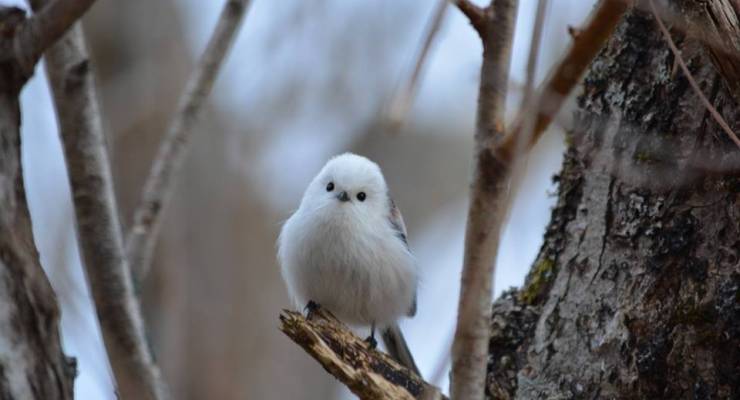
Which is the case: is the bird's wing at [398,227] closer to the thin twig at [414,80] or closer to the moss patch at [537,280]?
the moss patch at [537,280]

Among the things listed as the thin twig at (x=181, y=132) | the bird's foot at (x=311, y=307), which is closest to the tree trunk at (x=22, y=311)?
the thin twig at (x=181, y=132)

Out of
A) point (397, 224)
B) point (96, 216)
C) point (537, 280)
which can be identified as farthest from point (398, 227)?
point (96, 216)

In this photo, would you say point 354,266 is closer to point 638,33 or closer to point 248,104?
point 638,33

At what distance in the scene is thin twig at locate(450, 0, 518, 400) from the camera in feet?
3.86

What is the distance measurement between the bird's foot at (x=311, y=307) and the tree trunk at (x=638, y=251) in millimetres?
702

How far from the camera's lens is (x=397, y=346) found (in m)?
3.53

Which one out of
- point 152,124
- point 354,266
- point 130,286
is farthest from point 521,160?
point 152,124

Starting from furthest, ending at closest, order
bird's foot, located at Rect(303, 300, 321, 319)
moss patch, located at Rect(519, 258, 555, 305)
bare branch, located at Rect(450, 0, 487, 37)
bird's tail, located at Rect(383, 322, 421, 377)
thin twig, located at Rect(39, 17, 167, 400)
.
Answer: bird's tail, located at Rect(383, 322, 421, 377), bird's foot, located at Rect(303, 300, 321, 319), moss patch, located at Rect(519, 258, 555, 305), thin twig, located at Rect(39, 17, 167, 400), bare branch, located at Rect(450, 0, 487, 37)

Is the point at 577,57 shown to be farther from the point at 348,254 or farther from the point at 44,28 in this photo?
the point at 348,254

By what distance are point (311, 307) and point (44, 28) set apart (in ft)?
5.24

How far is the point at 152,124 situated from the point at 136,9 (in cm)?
66

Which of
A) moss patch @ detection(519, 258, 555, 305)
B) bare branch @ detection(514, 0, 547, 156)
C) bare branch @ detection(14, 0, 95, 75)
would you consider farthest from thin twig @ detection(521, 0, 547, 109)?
moss patch @ detection(519, 258, 555, 305)

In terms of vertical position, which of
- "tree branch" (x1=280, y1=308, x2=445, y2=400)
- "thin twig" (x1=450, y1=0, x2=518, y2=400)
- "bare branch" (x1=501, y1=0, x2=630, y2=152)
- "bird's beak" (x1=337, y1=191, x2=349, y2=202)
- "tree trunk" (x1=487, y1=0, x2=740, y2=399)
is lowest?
"thin twig" (x1=450, y1=0, x2=518, y2=400)

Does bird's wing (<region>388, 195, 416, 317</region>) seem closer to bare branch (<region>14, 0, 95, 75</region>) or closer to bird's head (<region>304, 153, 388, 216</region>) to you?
bird's head (<region>304, 153, 388, 216</region>)
